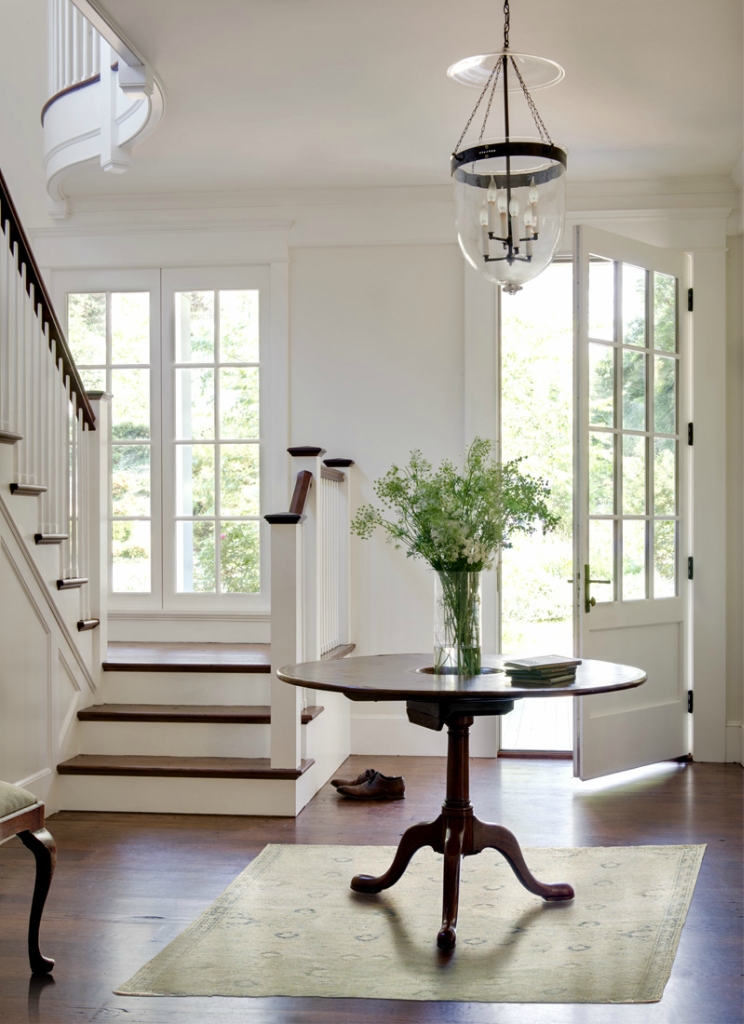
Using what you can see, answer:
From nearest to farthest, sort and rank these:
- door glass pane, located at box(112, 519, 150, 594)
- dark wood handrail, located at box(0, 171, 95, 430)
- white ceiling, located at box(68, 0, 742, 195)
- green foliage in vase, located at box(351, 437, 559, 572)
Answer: green foliage in vase, located at box(351, 437, 559, 572) → white ceiling, located at box(68, 0, 742, 195) → dark wood handrail, located at box(0, 171, 95, 430) → door glass pane, located at box(112, 519, 150, 594)

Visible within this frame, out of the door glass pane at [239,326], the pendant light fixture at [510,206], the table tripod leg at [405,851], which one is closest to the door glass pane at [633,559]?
the table tripod leg at [405,851]

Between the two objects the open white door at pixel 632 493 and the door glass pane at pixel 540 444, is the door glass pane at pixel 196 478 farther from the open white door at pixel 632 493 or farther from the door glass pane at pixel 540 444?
the door glass pane at pixel 540 444

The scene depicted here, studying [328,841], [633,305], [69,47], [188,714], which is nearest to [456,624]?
[328,841]

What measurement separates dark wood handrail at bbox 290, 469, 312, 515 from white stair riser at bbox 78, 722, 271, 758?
37.1 inches

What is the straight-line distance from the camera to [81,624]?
177 inches

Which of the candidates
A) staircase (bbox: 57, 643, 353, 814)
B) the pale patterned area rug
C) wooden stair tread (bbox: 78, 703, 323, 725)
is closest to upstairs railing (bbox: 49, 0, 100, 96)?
staircase (bbox: 57, 643, 353, 814)

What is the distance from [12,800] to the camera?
2.64 metres

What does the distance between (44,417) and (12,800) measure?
6.79ft

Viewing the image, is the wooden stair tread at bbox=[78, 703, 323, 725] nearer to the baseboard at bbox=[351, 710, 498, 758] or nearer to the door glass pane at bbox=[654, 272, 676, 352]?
the baseboard at bbox=[351, 710, 498, 758]

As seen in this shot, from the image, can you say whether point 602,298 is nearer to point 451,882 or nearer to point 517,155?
point 517,155

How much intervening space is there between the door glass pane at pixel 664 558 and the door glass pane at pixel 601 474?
0.38m

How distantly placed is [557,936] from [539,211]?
6.60ft

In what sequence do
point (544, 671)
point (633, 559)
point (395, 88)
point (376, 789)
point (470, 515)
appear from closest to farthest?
point (544, 671) → point (470, 515) → point (395, 88) → point (376, 789) → point (633, 559)

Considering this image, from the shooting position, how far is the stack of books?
2.81 metres
